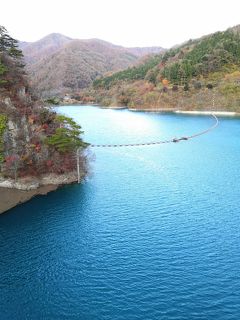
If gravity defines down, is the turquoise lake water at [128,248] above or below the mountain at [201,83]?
below

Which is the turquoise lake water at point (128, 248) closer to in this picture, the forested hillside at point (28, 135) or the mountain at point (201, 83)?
the forested hillside at point (28, 135)

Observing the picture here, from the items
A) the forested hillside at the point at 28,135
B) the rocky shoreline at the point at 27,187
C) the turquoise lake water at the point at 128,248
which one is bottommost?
the turquoise lake water at the point at 128,248

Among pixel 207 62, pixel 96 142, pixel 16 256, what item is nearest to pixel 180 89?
pixel 207 62

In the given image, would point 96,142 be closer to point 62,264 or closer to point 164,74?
point 62,264

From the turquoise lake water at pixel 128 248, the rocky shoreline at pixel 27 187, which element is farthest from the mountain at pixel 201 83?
the rocky shoreline at pixel 27 187

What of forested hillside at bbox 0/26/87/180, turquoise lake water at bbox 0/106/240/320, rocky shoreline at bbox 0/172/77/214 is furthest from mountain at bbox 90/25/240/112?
rocky shoreline at bbox 0/172/77/214

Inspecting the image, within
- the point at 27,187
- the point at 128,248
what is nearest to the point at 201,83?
the point at 27,187

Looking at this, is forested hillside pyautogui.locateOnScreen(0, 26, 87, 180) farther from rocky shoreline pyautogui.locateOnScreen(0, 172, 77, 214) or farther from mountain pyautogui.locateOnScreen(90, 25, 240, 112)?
mountain pyautogui.locateOnScreen(90, 25, 240, 112)
